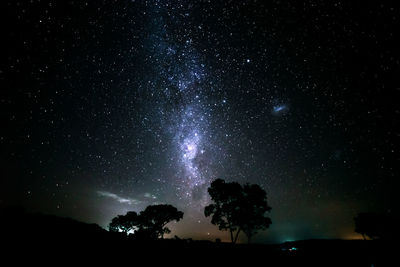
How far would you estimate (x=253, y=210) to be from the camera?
34.6 metres

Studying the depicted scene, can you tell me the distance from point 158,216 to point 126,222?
447 inches

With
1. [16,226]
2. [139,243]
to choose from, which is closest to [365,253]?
[139,243]

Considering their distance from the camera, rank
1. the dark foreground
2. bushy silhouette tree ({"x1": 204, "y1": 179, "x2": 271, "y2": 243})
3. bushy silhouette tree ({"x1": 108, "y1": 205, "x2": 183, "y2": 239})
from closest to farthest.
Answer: the dark foreground
bushy silhouette tree ({"x1": 204, "y1": 179, "x2": 271, "y2": 243})
bushy silhouette tree ({"x1": 108, "y1": 205, "x2": 183, "y2": 239})

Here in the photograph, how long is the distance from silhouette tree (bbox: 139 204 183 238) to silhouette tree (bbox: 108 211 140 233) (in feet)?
10.9

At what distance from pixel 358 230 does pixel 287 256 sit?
4754cm

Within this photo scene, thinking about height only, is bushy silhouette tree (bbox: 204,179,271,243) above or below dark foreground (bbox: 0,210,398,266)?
above

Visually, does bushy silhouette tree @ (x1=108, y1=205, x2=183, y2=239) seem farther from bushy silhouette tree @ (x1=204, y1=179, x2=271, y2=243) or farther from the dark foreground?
the dark foreground

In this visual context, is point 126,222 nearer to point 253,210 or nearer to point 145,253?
point 253,210

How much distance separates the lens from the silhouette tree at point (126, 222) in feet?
170

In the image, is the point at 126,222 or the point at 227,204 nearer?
the point at 227,204

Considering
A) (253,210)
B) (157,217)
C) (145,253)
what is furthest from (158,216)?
(145,253)

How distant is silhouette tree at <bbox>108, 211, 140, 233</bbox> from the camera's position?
51953mm

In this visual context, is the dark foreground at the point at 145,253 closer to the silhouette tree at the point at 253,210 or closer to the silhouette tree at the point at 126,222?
the silhouette tree at the point at 253,210

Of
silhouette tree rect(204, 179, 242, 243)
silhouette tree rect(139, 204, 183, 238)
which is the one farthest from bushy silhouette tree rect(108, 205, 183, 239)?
silhouette tree rect(204, 179, 242, 243)
